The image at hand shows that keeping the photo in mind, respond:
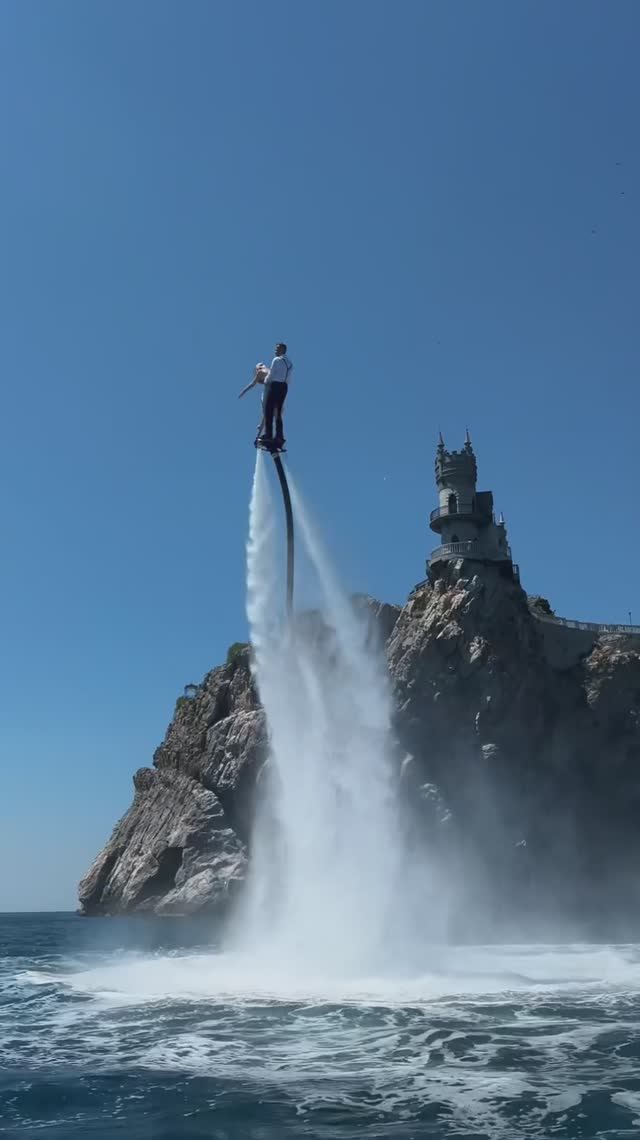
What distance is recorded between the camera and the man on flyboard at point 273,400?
906 inches

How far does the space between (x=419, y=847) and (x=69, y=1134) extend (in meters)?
45.3

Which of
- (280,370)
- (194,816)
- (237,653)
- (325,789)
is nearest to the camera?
(280,370)

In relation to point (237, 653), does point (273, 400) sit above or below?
below

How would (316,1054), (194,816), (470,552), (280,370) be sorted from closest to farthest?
(316,1054), (280,370), (470,552), (194,816)

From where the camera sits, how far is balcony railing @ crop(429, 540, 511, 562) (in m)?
67.1

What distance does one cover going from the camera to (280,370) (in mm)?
22906

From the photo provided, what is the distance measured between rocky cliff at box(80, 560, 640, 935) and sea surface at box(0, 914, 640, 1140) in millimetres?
26031

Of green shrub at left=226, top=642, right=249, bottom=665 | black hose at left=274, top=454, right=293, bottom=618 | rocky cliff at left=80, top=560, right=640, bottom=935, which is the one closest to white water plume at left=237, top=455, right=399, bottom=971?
black hose at left=274, top=454, right=293, bottom=618

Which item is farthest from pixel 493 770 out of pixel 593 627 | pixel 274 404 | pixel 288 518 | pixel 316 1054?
pixel 316 1054

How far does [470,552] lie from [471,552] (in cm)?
8

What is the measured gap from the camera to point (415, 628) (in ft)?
213

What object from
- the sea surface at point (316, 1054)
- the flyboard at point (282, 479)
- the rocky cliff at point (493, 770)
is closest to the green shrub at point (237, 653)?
the rocky cliff at point (493, 770)

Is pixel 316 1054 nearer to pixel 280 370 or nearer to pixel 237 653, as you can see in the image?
pixel 280 370

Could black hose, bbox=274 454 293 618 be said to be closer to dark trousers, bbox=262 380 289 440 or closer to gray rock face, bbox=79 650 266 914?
dark trousers, bbox=262 380 289 440
